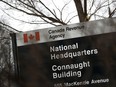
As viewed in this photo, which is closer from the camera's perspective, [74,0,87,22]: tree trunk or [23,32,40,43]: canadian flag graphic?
[23,32,40,43]: canadian flag graphic

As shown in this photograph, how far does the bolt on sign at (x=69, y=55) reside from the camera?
6.14 meters

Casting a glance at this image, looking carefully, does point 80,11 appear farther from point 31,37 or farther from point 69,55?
point 69,55

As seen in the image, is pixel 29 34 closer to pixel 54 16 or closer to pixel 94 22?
pixel 94 22

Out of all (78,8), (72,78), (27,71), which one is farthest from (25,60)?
(78,8)

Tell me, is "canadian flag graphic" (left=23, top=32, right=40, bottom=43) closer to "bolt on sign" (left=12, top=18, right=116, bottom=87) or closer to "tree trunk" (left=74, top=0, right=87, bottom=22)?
"bolt on sign" (left=12, top=18, right=116, bottom=87)

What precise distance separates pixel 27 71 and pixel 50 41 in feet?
2.33

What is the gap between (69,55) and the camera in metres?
6.50

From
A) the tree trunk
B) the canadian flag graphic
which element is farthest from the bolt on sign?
the tree trunk

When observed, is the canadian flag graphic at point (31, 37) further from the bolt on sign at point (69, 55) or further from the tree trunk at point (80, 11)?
the tree trunk at point (80, 11)

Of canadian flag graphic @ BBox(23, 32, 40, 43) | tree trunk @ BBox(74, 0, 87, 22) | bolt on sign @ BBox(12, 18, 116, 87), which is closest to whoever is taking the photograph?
bolt on sign @ BBox(12, 18, 116, 87)

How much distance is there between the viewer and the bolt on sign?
6145 mm

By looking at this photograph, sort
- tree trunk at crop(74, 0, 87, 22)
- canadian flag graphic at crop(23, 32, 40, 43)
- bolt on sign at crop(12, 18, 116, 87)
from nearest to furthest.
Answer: bolt on sign at crop(12, 18, 116, 87) → canadian flag graphic at crop(23, 32, 40, 43) → tree trunk at crop(74, 0, 87, 22)

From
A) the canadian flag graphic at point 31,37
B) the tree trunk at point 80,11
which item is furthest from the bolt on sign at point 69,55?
the tree trunk at point 80,11

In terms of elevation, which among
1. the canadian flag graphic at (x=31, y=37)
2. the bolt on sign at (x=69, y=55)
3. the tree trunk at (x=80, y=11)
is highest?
the tree trunk at (x=80, y=11)
